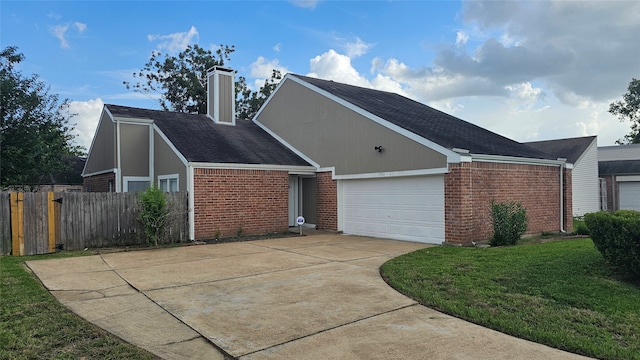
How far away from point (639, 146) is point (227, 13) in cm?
3284

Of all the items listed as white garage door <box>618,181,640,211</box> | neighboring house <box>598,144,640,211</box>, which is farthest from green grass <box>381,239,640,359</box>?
white garage door <box>618,181,640,211</box>

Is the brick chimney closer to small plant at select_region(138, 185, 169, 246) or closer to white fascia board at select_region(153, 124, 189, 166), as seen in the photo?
white fascia board at select_region(153, 124, 189, 166)

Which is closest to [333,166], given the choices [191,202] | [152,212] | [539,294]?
[191,202]

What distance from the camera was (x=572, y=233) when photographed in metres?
13.6

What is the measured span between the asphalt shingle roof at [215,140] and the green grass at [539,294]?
7.62 m

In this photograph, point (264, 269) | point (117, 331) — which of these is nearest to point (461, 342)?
point (117, 331)

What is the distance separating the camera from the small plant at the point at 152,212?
1168 cm

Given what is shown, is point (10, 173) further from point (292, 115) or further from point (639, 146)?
point (639, 146)

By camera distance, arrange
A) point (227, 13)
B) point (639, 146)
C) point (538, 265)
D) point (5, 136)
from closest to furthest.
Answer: point (538, 265), point (227, 13), point (5, 136), point (639, 146)

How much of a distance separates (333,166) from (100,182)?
1065cm

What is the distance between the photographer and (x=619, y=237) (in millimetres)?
6379

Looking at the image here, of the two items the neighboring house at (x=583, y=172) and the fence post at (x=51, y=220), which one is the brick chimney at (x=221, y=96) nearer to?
the fence post at (x=51, y=220)

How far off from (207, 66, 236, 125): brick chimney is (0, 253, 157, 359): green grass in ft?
42.1

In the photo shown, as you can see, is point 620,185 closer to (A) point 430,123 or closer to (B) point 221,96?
(A) point 430,123
